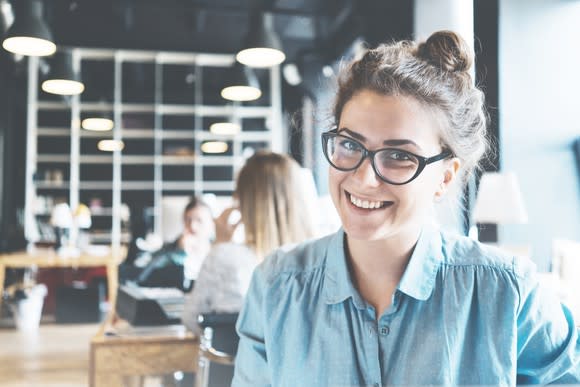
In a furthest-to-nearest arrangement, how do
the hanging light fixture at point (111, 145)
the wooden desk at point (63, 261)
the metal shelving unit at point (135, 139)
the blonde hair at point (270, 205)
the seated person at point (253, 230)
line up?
the metal shelving unit at point (135, 139) < the hanging light fixture at point (111, 145) < the wooden desk at point (63, 261) < the blonde hair at point (270, 205) < the seated person at point (253, 230)

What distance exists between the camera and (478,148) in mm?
1177

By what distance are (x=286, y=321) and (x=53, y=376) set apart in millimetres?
3648

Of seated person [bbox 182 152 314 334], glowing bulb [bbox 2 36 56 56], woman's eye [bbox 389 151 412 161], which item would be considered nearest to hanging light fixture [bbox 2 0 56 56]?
glowing bulb [bbox 2 36 56 56]

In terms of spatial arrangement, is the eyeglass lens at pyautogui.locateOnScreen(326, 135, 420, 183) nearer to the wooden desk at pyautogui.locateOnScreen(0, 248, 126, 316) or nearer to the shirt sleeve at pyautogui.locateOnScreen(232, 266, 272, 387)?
the shirt sleeve at pyautogui.locateOnScreen(232, 266, 272, 387)

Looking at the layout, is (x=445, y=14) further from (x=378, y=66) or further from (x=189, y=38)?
(x=189, y=38)

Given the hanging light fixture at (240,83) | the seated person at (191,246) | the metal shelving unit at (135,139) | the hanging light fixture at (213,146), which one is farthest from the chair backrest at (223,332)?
the hanging light fixture at (213,146)

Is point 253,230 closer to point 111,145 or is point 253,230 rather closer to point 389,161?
point 389,161

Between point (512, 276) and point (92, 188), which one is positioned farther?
point (92, 188)

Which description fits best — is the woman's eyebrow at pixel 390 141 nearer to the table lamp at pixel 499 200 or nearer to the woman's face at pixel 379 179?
the woman's face at pixel 379 179

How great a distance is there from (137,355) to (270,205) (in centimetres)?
77

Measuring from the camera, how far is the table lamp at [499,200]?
353cm

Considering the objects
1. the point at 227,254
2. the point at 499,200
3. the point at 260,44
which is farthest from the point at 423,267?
the point at 260,44

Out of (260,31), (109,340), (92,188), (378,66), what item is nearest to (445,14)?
(378,66)

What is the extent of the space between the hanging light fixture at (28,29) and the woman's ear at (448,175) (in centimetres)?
415
